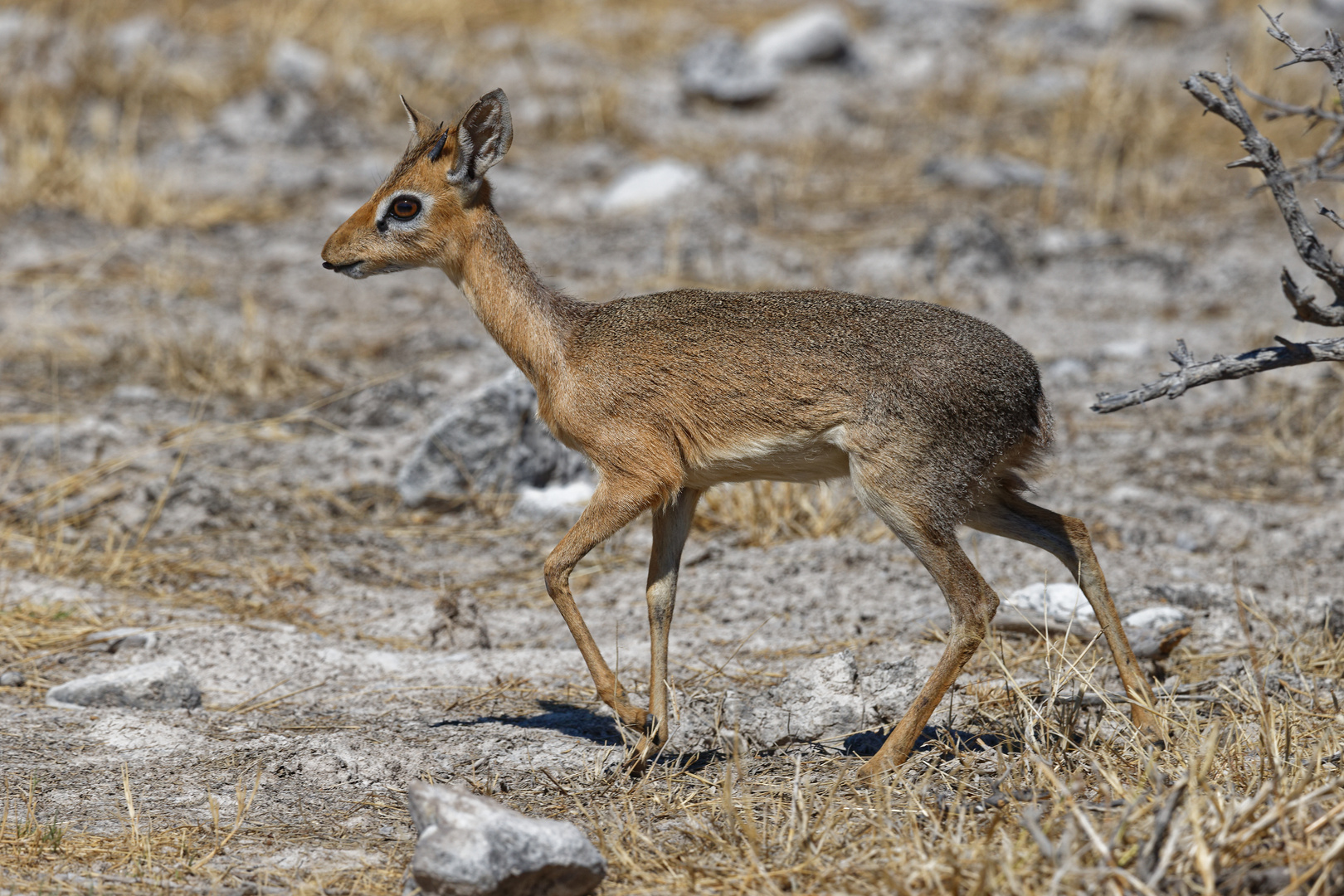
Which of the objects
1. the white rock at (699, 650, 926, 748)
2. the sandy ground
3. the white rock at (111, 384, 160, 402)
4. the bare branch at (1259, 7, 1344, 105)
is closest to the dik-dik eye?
the sandy ground

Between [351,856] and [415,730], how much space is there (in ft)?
3.16

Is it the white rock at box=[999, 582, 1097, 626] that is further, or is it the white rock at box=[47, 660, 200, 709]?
the white rock at box=[999, 582, 1097, 626]

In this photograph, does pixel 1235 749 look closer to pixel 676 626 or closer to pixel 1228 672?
pixel 1228 672

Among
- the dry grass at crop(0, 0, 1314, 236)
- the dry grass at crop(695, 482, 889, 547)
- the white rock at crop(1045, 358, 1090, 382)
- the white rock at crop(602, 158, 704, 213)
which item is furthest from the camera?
the white rock at crop(602, 158, 704, 213)

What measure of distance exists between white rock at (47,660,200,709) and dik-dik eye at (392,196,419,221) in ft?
5.57

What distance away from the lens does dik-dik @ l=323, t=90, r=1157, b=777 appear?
4.01m

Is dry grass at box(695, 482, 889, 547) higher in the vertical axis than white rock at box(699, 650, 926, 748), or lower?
lower

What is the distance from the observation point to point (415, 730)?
439 cm

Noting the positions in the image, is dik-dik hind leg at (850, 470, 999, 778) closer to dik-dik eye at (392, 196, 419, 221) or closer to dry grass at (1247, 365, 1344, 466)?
dik-dik eye at (392, 196, 419, 221)

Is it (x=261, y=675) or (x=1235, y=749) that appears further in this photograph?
(x=261, y=675)

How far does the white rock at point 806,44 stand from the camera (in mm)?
13438

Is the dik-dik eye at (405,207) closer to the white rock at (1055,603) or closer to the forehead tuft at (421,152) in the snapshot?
the forehead tuft at (421,152)

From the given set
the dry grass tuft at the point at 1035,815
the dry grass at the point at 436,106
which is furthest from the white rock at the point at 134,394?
the dry grass tuft at the point at 1035,815

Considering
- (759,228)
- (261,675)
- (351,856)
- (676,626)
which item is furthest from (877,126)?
(351,856)
